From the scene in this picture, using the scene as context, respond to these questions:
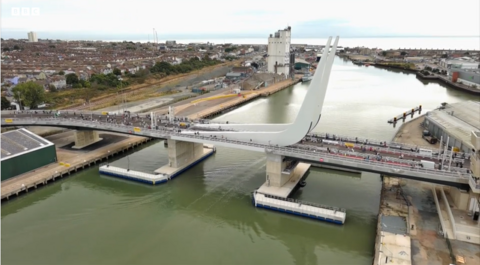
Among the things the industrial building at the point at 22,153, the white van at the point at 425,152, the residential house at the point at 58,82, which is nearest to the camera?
the white van at the point at 425,152

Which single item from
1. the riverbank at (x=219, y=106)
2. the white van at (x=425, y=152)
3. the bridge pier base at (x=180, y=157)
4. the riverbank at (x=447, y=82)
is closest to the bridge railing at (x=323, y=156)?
the bridge pier base at (x=180, y=157)

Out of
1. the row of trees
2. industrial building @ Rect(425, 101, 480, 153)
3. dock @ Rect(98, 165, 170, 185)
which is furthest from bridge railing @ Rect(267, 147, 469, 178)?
the row of trees

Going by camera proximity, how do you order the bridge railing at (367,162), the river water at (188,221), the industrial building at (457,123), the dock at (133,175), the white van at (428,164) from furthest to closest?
the industrial building at (457,123), the dock at (133,175), the white van at (428,164), the bridge railing at (367,162), the river water at (188,221)

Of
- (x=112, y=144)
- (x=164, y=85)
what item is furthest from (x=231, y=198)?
(x=164, y=85)

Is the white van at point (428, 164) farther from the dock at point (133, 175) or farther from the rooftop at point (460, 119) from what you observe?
the dock at point (133, 175)

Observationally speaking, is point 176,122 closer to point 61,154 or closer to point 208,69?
point 61,154

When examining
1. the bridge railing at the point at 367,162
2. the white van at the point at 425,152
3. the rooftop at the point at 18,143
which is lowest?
the rooftop at the point at 18,143
